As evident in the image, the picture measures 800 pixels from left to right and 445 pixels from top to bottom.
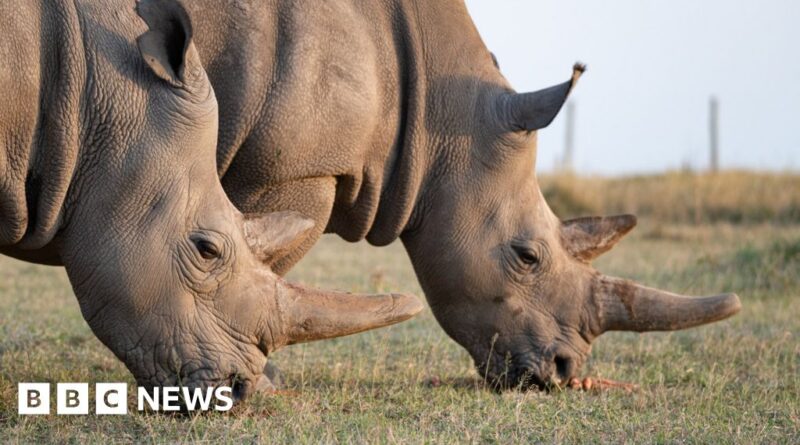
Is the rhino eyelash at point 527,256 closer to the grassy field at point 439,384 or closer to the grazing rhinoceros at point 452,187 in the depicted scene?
the grazing rhinoceros at point 452,187

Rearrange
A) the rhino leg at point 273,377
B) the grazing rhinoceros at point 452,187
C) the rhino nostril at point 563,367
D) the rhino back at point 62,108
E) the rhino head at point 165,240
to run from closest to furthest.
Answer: the rhino back at point 62,108 < the rhino head at point 165,240 < the grazing rhinoceros at point 452,187 < the rhino leg at point 273,377 < the rhino nostril at point 563,367

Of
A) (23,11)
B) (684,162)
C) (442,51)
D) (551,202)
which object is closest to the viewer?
(23,11)

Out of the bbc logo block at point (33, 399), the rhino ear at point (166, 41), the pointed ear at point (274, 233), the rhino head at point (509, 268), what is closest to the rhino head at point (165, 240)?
the rhino ear at point (166, 41)

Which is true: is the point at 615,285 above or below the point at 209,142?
below

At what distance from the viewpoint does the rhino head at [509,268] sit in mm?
5918

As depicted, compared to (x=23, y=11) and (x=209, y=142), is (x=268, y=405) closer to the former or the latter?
(x=209, y=142)

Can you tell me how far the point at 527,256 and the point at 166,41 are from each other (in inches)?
84.7

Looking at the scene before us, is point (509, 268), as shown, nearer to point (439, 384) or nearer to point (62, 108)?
point (439, 384)

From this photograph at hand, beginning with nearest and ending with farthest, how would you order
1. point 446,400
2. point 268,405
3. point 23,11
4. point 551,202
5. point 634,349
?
point 23,11
point 268,405
point 446,400
point 634,349
point 551,202

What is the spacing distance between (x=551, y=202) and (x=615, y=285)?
9.92m

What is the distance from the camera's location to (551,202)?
52.5ft

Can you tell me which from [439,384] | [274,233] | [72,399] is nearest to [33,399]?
[72,399]

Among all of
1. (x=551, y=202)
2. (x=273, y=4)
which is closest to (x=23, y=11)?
(x=273, y=4)

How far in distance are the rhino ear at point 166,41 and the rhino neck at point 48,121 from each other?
0.76 feet
